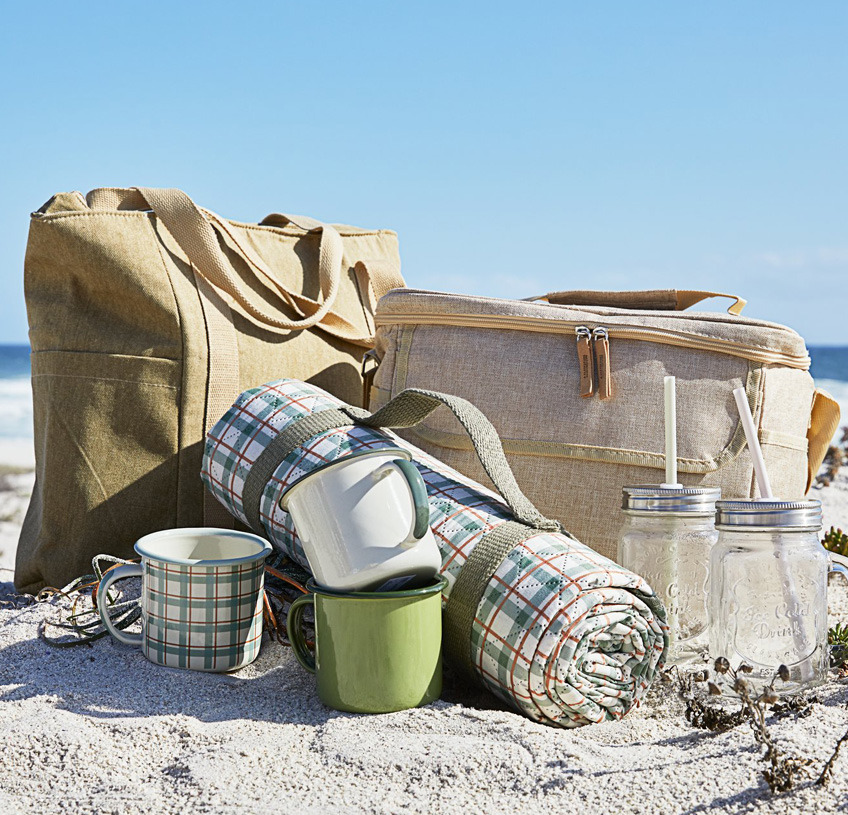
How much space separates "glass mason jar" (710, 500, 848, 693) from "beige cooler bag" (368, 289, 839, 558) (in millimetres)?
603

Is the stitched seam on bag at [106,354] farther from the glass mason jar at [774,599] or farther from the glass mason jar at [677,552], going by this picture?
the glass mason jar at [774,599]

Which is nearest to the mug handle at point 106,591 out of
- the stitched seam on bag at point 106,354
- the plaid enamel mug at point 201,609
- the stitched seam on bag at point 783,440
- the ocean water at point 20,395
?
the plaid enamel mug at point 201,609

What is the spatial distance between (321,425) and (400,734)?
30.8 inches

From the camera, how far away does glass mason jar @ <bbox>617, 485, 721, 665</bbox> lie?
6.15 ft

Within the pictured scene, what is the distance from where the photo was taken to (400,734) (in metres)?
1.49

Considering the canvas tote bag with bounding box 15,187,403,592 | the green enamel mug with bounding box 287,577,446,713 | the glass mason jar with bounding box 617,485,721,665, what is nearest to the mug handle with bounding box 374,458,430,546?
the green enamel mug with bounding box 287,577,446,713

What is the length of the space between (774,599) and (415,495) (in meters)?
0.70

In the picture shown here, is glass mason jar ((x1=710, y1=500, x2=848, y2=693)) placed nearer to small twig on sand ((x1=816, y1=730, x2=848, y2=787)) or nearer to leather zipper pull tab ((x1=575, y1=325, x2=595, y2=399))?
small twig on sand ((x1=816, y1=730, x2=848, y2=787))

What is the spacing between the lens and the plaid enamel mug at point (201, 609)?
1.77m

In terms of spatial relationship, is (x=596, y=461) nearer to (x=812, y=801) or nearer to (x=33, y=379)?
(x=812, y=801)

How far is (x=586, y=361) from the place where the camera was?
2314 millimetres

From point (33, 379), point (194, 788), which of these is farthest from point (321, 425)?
point (33, 379)

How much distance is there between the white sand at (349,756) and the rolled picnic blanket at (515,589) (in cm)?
7

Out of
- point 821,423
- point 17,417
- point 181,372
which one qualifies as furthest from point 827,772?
point 17,417
